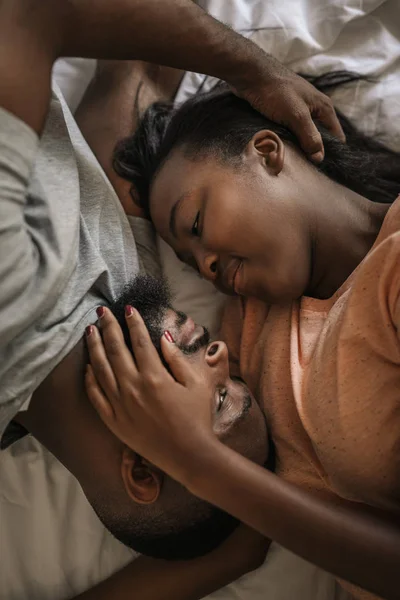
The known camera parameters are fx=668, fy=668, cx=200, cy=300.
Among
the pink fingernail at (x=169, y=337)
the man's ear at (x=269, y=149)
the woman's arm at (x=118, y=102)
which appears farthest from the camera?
the woman's arm at (x=118, y=102)

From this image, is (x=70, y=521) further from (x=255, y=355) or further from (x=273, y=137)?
(x=273, y=137)

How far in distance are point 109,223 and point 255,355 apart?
0.37 m

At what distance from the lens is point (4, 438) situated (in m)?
1.12

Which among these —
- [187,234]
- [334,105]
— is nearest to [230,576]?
[187,234]

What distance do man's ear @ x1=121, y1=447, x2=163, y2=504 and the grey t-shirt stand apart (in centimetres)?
18

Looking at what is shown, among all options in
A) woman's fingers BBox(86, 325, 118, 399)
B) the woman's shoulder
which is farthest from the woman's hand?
the woman's shoulder

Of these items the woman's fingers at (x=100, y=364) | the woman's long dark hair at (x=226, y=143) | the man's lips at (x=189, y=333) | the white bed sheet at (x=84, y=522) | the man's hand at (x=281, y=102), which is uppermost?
the man's hand at (x=281, y=102)

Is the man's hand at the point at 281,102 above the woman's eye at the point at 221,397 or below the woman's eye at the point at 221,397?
above

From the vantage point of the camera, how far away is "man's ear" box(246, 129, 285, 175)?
3.70 ft

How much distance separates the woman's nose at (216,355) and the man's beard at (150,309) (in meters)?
0.01

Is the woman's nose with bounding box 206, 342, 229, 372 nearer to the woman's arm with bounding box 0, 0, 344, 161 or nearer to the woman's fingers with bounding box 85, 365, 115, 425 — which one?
the woman's fingers with bounding box 85, 365, 115, 425

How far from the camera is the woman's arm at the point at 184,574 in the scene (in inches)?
44.5

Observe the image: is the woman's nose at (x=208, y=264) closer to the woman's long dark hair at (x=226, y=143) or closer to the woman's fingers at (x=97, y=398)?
the woman's long dark hair at (x=226, y=143)

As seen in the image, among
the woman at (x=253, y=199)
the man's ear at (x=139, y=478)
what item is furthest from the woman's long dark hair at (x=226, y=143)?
the man's ear at (x=139, y=478)
